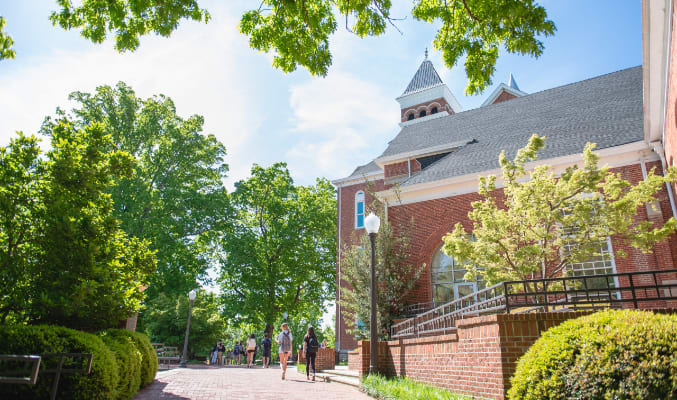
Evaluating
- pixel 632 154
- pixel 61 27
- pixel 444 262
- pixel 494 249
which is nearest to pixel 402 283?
pixel 444 262

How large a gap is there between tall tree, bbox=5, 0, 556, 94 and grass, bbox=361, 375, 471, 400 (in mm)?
4745

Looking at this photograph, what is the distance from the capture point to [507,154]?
55.3ft

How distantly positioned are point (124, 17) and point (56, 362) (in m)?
4.86

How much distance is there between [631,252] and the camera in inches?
505

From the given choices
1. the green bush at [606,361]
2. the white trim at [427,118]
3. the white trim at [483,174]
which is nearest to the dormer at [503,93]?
the white trim at [427,118]

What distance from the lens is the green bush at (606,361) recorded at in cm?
348

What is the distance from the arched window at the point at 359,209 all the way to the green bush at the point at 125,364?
20.3 meters

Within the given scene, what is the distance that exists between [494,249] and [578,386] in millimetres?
7098

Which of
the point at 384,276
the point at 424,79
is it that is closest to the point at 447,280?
the point at 384,276

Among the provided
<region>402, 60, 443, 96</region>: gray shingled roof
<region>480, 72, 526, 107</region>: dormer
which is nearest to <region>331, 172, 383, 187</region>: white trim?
<region>480, 72, 526, 107</region>: dormer

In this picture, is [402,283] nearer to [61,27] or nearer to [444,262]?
[444,262]

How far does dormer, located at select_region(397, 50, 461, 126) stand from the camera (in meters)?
37.2

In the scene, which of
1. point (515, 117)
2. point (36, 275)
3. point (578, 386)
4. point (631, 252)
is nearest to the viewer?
point (578, 386)

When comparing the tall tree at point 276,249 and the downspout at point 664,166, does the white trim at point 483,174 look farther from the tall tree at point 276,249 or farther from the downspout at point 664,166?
the tall tree at point 276,249
